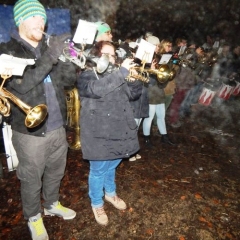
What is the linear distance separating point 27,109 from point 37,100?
23cm

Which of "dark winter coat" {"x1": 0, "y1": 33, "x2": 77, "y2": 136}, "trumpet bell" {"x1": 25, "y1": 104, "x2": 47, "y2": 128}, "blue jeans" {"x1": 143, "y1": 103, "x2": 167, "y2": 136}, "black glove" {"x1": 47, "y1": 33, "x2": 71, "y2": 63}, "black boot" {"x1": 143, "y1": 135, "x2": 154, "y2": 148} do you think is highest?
"black glove" {"x1": 47, "y1": 33, "x2": 71, "y2": 63}

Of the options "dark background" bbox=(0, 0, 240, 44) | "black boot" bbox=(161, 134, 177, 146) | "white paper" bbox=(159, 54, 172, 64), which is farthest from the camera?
"dark background" bbox=(0, 0, 240, 44)

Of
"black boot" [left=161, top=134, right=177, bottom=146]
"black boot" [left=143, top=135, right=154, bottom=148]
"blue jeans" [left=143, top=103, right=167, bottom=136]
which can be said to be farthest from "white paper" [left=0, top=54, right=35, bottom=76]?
"black boot" [left=161, top=134, right=177, bottom=146]

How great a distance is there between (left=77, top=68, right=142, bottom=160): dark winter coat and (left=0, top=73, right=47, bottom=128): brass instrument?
0.58 metres

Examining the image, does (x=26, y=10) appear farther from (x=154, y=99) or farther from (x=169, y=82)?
(x=169, y=82)

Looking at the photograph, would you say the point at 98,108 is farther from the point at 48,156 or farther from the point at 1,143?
the point at 1,143

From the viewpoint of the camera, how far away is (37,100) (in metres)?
2.70

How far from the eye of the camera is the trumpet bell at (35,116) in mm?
2514

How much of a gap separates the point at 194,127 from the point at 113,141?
5.04 meters

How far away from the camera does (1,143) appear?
15.7 feet

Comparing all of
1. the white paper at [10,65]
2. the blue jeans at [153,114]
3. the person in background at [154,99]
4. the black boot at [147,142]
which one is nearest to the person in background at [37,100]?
the white paper at [10,65]

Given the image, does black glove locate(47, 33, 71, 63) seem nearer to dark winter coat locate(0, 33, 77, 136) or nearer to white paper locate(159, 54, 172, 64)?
dark winter coat locate(0, 33, 77, 136)

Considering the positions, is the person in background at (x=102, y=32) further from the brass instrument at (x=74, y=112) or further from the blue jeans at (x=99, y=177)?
the brass instrument at (x=74, y=112)

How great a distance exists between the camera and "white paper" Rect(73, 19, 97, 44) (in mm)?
2611
